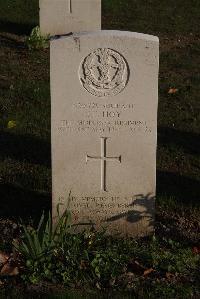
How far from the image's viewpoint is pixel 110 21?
13820mm

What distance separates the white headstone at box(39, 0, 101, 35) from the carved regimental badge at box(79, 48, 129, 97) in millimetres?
6451

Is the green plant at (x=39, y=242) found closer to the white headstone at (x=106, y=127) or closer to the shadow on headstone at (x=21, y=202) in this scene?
the white headstone at (x=106, y=127)

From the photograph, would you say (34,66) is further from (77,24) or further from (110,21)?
(110,21)

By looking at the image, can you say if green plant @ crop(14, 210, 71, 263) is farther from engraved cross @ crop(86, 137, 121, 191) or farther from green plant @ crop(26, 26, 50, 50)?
green plant @ crop(26, 26, 50, 50)

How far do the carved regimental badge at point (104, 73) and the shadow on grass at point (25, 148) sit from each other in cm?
195

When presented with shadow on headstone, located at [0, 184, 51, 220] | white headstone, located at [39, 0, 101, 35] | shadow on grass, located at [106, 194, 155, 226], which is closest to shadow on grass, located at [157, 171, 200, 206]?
shadow on grass, located at [106, 194, 155, 226]

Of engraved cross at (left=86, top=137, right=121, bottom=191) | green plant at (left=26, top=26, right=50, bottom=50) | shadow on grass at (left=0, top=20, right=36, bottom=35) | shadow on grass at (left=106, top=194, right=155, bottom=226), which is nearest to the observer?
engraved cross at (left=86, top=137, right=121, bottom=191)

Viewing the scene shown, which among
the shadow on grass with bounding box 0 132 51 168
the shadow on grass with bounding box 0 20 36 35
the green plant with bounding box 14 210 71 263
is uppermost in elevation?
the shadow on grass with bounding box 0 20 36 35

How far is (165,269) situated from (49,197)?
5.36 feet

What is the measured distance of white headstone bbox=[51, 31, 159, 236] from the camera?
4871mm

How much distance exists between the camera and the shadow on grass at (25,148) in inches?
272

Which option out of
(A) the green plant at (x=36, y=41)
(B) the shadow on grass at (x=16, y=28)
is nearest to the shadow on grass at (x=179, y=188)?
(A) the green plant at (x=36, y=41)

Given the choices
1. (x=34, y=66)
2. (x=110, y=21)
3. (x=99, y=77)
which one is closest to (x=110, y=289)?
(x=99, y=77)

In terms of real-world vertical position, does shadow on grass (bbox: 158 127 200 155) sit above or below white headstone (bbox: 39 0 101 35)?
below
